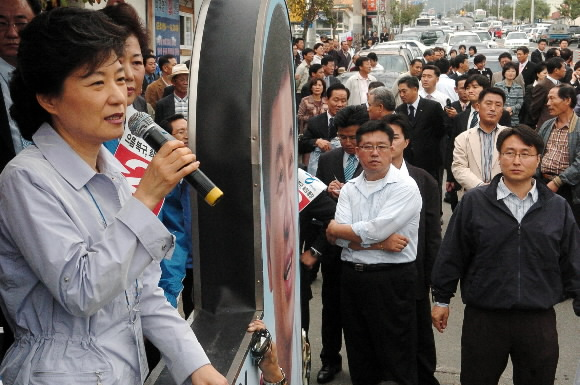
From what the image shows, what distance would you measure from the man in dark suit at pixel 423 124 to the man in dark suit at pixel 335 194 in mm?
3154

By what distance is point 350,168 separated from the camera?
18.5 ft

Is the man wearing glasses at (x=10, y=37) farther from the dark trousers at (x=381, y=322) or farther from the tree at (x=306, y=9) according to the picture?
the tree at (x=306, y=9)

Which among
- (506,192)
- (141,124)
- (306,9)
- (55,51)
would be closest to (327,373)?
(506,192)

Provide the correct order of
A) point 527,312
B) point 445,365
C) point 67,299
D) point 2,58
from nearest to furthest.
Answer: point 67,299, point 2,58, point 527,312, point 445,365

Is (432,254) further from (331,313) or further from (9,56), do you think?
(9,56)

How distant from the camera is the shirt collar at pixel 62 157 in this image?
6.05ft

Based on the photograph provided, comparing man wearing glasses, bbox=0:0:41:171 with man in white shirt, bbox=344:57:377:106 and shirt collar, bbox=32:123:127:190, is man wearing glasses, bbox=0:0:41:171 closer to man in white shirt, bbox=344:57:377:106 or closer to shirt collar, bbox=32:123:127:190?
shirt collar, bbox=32:123:127:190

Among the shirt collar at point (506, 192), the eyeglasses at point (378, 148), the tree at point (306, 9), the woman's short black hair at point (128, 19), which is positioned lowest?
the shirt collar at point (506, 192)

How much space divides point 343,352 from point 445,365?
0.81m

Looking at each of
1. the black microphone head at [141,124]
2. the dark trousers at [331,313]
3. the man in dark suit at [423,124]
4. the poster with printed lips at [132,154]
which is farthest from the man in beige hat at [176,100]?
the black microphone head at [141,124]

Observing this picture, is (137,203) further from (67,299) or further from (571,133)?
(571,133)

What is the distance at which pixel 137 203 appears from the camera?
177cm

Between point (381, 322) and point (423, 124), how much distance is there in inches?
167

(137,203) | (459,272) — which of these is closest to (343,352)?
(459,272)
